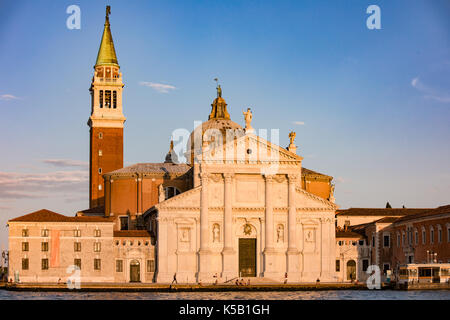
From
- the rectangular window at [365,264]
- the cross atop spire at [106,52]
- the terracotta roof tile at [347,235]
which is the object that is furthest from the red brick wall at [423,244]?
the cross atop spire at [106,52]

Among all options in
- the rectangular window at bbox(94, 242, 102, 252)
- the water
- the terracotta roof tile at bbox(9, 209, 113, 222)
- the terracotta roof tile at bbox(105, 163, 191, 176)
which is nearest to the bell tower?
the terracotta roof tile at bbox(105, 163, 191, 176)

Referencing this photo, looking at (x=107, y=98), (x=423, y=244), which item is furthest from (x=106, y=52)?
(x=423, y=244)

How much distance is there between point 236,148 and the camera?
77188 millimetres

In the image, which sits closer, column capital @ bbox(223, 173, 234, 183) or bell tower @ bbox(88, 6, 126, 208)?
column capital @ bbox(223, 173, 234, 183)

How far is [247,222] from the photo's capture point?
253 feet

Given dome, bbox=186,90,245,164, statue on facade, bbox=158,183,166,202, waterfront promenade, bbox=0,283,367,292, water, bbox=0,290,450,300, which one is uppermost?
dome, bbox=186,90,245,164

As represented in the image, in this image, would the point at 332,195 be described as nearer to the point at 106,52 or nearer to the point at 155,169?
the point at 155,169

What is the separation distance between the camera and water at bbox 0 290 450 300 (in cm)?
6016

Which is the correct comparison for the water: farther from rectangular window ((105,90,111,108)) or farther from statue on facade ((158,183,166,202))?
rectangular window ((105,90,111,108))

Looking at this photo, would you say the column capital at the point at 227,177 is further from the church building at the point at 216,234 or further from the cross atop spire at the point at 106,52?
the cross atop spire at the point at 106,52

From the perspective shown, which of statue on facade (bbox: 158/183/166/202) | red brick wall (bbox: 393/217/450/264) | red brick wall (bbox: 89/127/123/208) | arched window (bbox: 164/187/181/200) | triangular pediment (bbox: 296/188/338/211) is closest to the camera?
red brick wall (bbox: 393/217/450/264)

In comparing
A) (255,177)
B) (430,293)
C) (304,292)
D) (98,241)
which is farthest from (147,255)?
(430,293)

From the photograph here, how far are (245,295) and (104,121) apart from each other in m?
39.4
